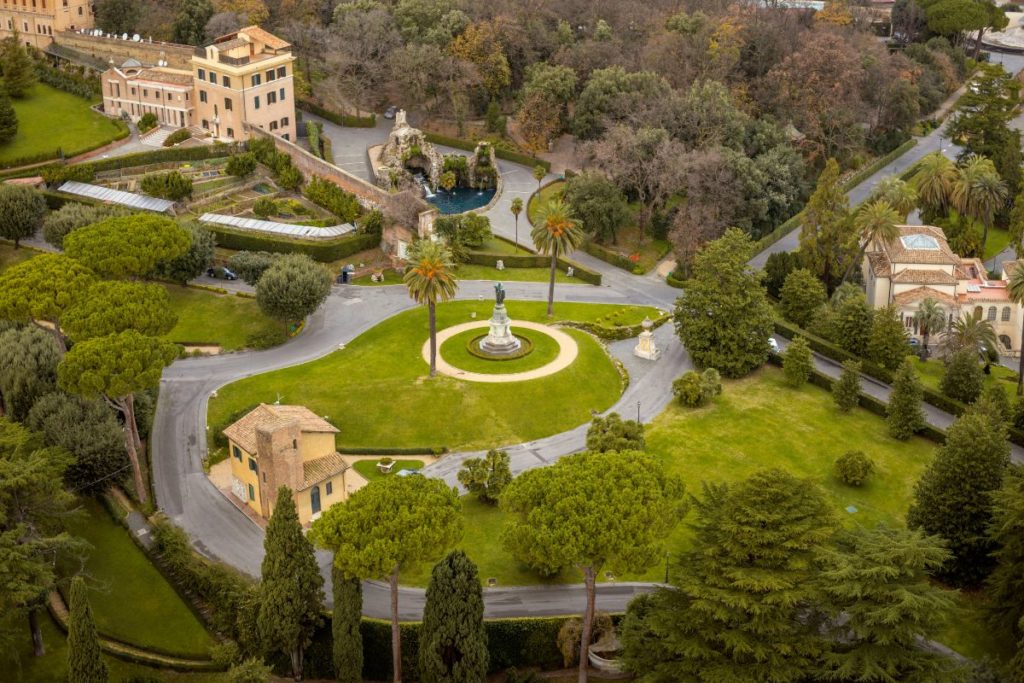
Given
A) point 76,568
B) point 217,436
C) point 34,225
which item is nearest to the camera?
point 76,568

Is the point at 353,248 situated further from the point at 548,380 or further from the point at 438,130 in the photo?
the point at 438,130

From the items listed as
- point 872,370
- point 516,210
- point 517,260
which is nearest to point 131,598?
point 517,260

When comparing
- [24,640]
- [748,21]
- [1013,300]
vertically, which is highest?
[748,21]

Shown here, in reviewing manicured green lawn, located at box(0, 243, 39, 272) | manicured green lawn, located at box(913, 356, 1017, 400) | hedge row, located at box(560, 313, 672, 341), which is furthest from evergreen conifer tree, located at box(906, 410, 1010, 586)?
manicured green lawn, located at box(0, 243, 39, 272)

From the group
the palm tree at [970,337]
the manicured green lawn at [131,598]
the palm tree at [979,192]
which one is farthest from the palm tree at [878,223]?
the manicured green lawn at [131,598]

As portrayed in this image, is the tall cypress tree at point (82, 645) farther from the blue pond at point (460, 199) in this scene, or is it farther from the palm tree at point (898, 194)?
the palm tree at point (898, 194)

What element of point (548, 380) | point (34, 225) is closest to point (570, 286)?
point (548, 380)

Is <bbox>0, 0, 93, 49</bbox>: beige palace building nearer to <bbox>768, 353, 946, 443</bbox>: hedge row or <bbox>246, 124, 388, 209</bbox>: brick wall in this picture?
<bbox>246, 124, 388, 209</bbox>: brick wall

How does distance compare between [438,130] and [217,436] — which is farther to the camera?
[438,130]
